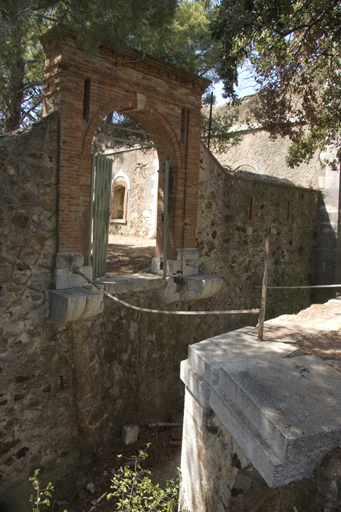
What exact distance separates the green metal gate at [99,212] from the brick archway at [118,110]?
417 millimetres

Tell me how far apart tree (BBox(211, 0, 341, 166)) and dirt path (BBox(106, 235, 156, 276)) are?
3.48 metres

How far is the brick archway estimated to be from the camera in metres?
5.22

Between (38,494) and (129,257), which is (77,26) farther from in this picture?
(38,494)

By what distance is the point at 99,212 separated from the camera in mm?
6164

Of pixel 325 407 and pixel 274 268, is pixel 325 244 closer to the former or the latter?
pixel 274 268

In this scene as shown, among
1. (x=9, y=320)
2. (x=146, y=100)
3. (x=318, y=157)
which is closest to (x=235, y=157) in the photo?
(x=318, y=157)

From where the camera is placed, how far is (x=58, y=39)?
16.5 feet

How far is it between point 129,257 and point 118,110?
3340 millimetres

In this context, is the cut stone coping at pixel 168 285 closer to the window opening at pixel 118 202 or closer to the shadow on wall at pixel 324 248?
the shadow on wall at pixel 324 248

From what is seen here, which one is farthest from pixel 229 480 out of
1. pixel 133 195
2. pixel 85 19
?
pixel 133 195

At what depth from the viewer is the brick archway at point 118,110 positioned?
522 cm

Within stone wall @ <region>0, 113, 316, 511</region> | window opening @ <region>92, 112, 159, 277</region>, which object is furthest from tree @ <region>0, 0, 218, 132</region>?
window opening @ <region>92, 112, 159, 277</region>

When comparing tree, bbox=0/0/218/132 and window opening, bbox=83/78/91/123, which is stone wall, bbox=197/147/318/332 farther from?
window opening, bbox=83/78/91/123

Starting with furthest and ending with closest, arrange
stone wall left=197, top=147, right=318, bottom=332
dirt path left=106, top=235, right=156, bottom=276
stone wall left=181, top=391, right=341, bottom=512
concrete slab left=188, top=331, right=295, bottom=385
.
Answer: stone wall left=197, top=147, right=318, bottom=332
dirt path left=106, top=235, right=156, bottom=276
concrete slab left=188, top=331, right=295, bottom=385
stone wall left=181, top=391, right=341, bottom=512
